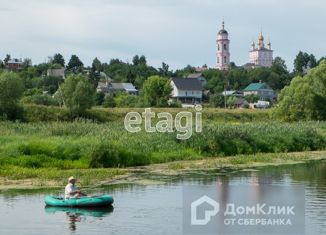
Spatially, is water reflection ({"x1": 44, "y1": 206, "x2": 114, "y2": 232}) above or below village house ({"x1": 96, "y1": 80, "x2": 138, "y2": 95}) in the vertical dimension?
below

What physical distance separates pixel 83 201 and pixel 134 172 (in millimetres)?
10805

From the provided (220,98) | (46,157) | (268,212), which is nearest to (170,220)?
(268,212)

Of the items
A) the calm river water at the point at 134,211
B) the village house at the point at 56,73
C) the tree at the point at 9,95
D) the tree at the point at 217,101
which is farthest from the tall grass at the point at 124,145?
the village house at the point at 56,73

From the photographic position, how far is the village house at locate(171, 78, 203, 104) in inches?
5433

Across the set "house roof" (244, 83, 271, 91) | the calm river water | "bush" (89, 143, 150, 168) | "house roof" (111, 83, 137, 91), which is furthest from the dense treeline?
the calm river water

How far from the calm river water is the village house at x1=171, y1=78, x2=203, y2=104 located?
104090mm

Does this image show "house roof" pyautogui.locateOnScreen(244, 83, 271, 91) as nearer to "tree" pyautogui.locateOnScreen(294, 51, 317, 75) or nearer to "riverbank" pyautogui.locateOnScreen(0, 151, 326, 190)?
"tree" pyautogui.locateOnScreen(294, 51, 317, 75)

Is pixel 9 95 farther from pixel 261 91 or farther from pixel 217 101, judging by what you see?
pixel 261 91

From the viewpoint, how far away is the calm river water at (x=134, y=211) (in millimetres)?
21375

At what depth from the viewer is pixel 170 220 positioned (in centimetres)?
2266

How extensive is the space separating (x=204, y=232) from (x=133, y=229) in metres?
2.26

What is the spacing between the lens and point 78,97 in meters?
71.9

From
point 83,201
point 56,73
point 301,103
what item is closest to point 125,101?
point 301,103

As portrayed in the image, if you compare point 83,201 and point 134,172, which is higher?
point 134,172
